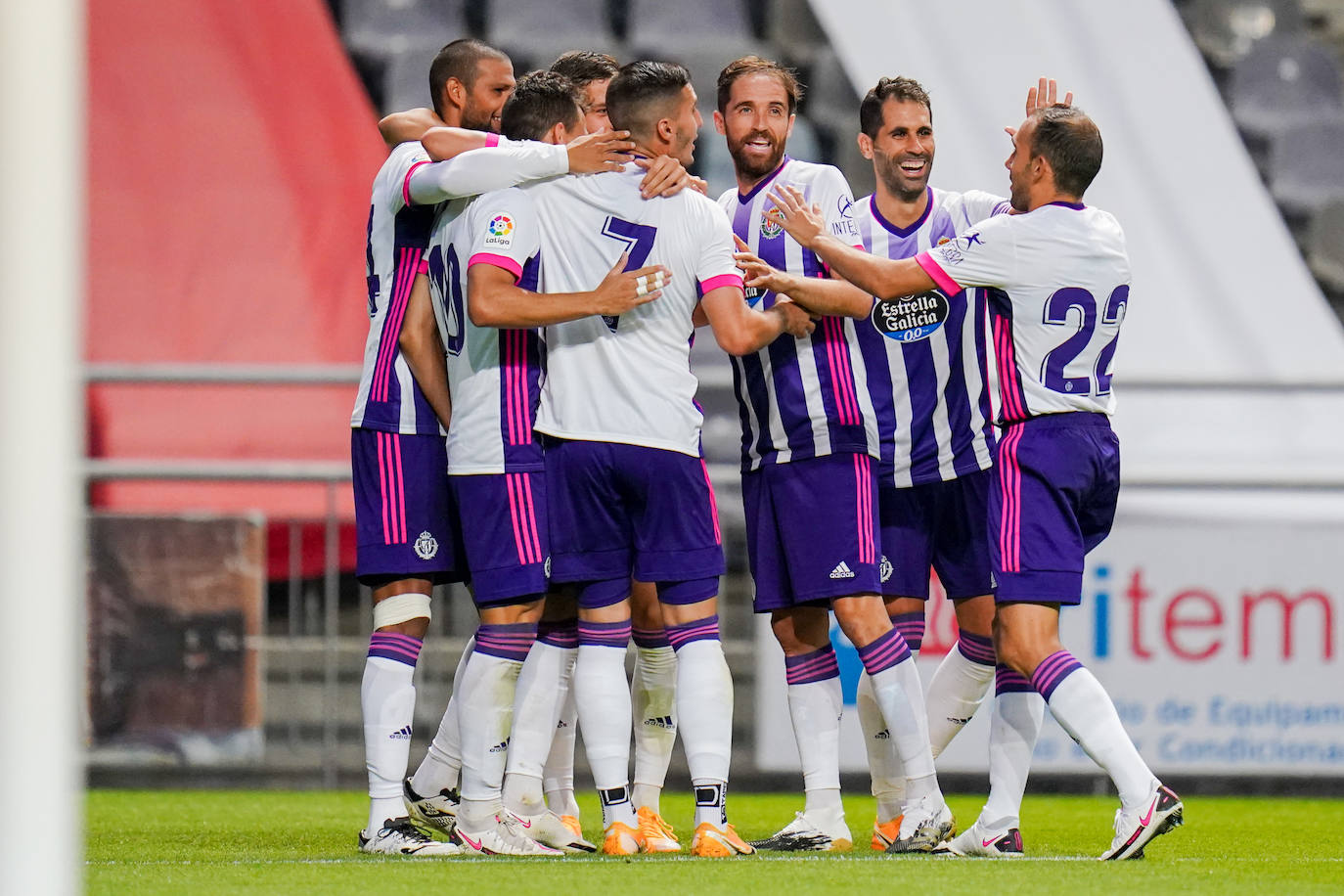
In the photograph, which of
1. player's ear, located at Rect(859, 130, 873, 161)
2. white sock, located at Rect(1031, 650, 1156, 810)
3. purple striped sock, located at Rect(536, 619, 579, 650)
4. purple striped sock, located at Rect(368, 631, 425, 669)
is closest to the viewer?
white sock, located at Rect(1031, 650, 1156, 810)

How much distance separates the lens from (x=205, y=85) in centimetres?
906

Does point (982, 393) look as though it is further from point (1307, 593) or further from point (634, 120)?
point (1307, 593)

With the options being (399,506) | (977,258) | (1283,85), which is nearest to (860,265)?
(977,258)

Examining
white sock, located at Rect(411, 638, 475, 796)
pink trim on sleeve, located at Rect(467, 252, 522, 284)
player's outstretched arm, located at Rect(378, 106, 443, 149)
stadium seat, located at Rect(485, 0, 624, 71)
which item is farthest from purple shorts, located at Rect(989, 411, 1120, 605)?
stadium seat, located at Rect(485, 0, 624, 71)

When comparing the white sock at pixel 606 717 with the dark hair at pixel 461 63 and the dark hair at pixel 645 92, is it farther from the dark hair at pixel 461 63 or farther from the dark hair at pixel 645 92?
the dark hair at pixel 461 63

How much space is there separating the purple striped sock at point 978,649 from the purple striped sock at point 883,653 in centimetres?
37

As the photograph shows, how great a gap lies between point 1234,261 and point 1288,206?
2.28 feet

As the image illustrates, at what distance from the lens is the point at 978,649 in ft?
16.0

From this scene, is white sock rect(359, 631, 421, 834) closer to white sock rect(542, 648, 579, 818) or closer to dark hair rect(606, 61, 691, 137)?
white sock rect(542, 648, 579, 818)

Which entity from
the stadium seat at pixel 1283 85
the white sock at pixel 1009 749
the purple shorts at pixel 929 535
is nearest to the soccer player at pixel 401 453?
the purple shorts at pixel 929 535

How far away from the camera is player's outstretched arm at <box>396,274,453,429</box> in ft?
14.9

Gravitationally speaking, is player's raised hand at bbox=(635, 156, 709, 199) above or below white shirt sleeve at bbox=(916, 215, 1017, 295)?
above

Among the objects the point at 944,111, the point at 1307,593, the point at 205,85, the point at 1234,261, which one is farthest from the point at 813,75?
the point at 1307,593

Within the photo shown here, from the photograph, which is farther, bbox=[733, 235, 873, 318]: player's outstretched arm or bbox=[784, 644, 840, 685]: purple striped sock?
bbox=[784, 644, 840, 685]: purple striped sock
